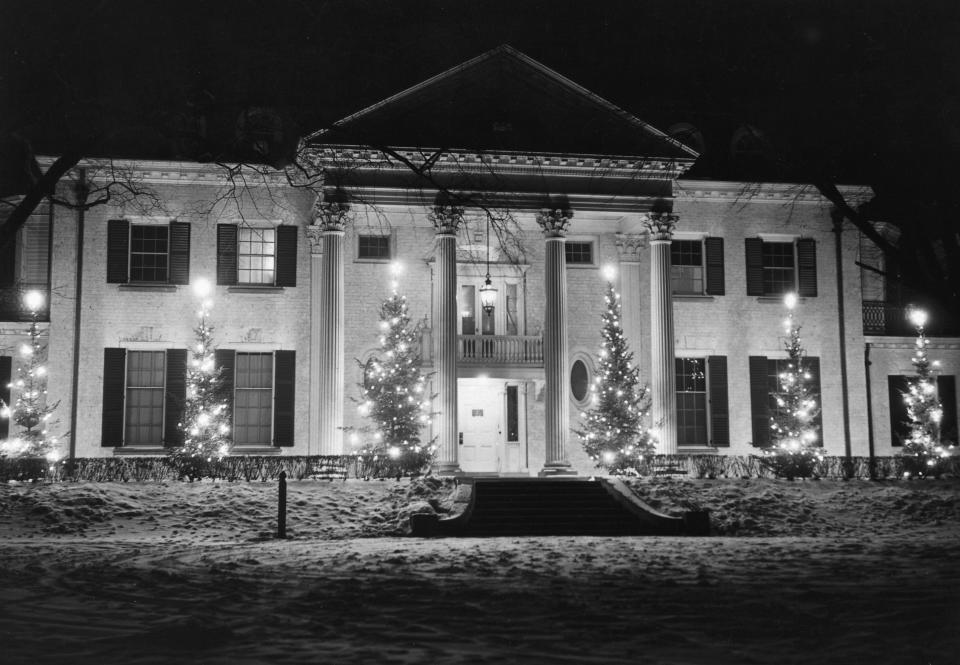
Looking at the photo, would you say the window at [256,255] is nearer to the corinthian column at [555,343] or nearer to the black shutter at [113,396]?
the black shutter at [113,396]

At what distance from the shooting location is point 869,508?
2100 centimetres

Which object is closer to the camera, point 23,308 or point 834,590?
point 834,590

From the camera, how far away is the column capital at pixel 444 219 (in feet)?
84.7

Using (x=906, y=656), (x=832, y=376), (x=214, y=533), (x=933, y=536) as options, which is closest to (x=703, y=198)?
(x=832, y=376)

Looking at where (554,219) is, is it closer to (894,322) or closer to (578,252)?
(578,252)

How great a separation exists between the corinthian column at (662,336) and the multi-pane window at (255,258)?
10.9m

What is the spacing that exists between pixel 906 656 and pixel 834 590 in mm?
2567

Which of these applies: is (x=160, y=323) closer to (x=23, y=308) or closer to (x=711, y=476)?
(x=23, y=308)

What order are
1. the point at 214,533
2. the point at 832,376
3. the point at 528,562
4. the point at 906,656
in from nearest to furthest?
1. the point at 906,656
2. the point at 528,562
3. the point at 214,533
4. the point at 832,376

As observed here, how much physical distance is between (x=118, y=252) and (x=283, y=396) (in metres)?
6.21

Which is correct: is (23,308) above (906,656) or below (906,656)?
above

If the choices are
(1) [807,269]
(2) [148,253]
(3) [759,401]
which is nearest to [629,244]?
(1) [807,269]

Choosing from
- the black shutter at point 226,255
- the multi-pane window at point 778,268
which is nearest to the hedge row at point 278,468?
the black shutter at point 226,255

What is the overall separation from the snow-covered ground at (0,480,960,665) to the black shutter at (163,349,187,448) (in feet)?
28.6
